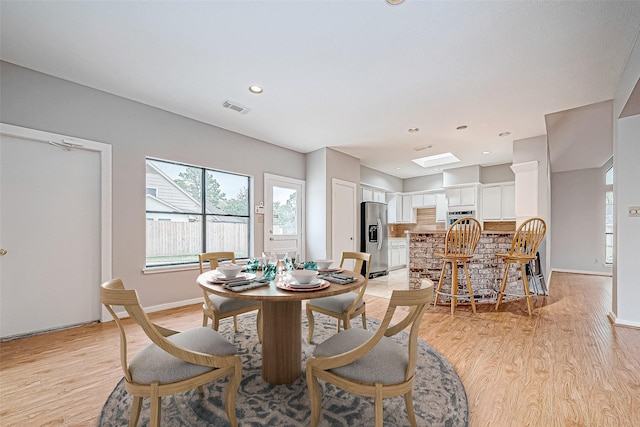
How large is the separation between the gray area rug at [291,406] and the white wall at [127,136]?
186 cm

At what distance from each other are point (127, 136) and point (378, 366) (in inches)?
145

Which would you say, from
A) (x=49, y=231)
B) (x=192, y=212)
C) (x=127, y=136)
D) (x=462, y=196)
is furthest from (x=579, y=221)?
(x=49, y=231)

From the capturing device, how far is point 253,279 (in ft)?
6.16

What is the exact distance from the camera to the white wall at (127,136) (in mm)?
2779

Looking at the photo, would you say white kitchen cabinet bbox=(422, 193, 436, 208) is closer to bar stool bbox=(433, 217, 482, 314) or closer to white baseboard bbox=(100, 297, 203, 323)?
bar stool bbox=(433, 217, 482, 314)

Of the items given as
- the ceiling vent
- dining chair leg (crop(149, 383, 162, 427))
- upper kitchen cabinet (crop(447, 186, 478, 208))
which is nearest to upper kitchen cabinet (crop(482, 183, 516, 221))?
upper kitchen cabinet (crop(447, 186, 478, 208))

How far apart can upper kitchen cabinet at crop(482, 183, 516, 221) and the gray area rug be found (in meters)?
5.41

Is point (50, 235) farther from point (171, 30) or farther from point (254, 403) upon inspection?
point (254, 403)

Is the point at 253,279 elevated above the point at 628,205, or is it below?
below

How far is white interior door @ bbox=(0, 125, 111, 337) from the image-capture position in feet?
8.84

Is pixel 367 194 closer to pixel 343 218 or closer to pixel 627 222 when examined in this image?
pixel 343 218

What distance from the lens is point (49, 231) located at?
290 centimetres

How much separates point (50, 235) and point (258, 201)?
2.56 metres

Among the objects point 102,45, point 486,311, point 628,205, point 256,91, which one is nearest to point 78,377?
point 102,45
